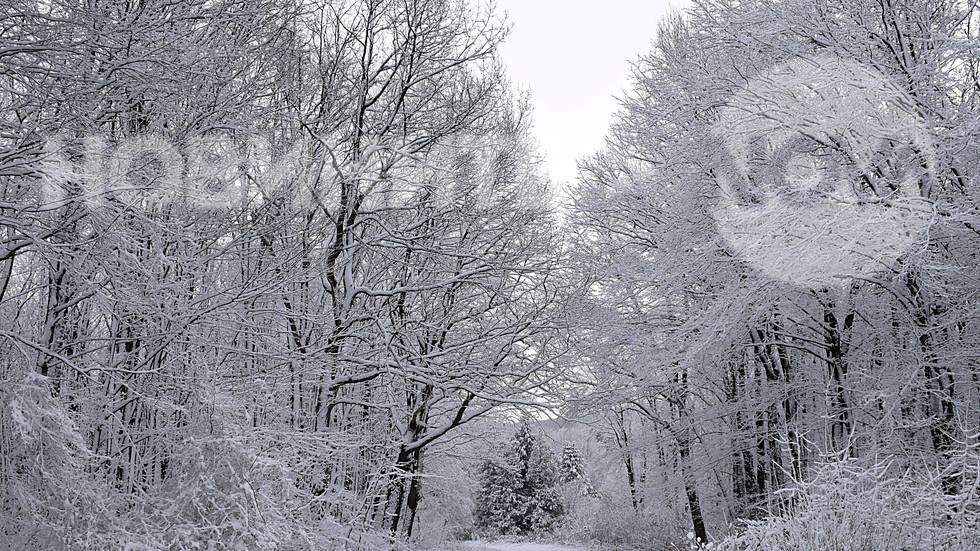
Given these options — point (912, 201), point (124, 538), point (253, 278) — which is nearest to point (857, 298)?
point (912, 201)

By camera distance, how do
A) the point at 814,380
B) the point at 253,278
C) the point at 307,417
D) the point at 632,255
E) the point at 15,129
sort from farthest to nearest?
the point at 632,255 < the point at 814,380 < the point at 307,417 < the point at 253,278 < the point at 15,129

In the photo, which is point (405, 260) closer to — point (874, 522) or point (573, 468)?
point (874, 522)

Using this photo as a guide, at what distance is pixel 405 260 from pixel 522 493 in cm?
2593

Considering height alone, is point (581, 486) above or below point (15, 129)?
below

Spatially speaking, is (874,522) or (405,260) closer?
(874,522)

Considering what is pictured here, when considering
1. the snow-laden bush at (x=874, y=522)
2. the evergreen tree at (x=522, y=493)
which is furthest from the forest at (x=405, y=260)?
the evergreen tree at (x=522, y=493)

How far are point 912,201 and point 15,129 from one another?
322 inches

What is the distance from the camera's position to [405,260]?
31.4 ft

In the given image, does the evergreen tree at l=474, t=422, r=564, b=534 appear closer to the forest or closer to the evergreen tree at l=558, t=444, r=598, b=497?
the evergreen tree at l=558, t=444, r=598, b=497

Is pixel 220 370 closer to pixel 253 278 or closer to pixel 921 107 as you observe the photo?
pixel 253 278

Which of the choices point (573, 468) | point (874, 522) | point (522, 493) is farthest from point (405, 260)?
point (573, 468)

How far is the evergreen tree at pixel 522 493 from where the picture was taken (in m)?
32.1

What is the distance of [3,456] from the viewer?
5.18 m

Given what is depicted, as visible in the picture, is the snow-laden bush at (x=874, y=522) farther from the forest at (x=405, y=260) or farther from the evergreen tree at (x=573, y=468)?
the evergreen tree at (x=573, y=468)
